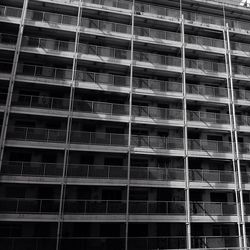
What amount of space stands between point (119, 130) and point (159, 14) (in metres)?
12.9

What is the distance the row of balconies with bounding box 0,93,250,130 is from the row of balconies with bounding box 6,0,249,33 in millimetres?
7505

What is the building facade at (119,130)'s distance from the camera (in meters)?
21.4

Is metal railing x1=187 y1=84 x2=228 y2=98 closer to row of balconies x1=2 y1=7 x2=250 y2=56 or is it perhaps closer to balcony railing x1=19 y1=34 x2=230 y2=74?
balcony railing x1=19 y1=34 x2=230 y2=74

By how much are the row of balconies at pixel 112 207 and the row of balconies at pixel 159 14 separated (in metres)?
15.4

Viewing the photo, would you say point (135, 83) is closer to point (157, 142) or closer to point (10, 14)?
point (157, 142)

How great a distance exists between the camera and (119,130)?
25.5 metres

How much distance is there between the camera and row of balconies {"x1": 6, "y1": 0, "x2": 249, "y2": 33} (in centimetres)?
2700

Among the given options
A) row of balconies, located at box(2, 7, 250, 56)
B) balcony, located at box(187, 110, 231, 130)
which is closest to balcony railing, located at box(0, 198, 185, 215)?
balcony, located at box(187, 110, 231, 130)

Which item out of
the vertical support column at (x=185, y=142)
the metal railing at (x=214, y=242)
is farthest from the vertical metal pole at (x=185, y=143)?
the metal railing at (x=214, y=242)

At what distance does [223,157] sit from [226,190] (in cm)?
275

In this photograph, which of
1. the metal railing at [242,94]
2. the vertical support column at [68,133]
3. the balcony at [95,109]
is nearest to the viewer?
the vertical support column at [68,133]

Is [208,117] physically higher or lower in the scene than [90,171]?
higher

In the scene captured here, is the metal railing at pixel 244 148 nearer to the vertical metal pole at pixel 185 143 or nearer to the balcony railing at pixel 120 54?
the vertical metal pole at pixel 185 143

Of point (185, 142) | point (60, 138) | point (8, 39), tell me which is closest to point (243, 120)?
point (185, 142)
